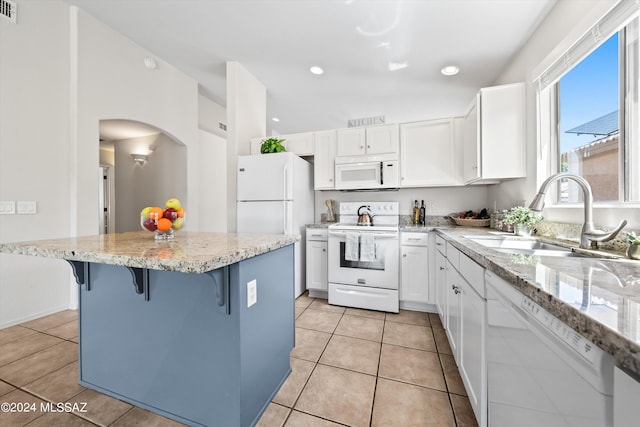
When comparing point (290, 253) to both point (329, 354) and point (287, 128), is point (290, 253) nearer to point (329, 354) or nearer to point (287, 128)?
point (329, 354)

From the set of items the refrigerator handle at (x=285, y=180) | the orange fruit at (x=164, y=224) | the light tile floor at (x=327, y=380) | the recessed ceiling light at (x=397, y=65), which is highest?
the recessed ceiling light at (x=397, y=65)

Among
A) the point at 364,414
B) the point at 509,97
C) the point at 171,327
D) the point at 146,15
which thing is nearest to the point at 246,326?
the point at 171,327

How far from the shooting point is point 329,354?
6.35 ft

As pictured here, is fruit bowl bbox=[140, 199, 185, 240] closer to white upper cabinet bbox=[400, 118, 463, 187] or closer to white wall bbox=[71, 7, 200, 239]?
white wall bbox=[71, 7, 200, 239]

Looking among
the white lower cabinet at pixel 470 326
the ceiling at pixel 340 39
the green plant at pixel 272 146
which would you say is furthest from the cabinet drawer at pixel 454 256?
the green plant at pixel 272 146

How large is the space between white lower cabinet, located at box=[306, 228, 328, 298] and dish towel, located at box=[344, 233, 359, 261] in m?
0.40

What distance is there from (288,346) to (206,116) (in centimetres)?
432

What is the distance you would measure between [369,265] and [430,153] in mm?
1530

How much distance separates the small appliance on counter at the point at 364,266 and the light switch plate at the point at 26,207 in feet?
9.79

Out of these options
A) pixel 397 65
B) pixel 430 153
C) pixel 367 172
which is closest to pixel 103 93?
pixel 367 172

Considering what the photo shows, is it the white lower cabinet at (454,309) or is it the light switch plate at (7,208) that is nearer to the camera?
the white lower cabinet at (454,309)

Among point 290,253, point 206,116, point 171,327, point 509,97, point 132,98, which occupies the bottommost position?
point 171,327

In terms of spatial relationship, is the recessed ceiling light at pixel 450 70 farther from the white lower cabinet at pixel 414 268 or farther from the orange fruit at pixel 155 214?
the orange fruit at pixel 155 214

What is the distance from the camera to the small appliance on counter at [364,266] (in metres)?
2.70
